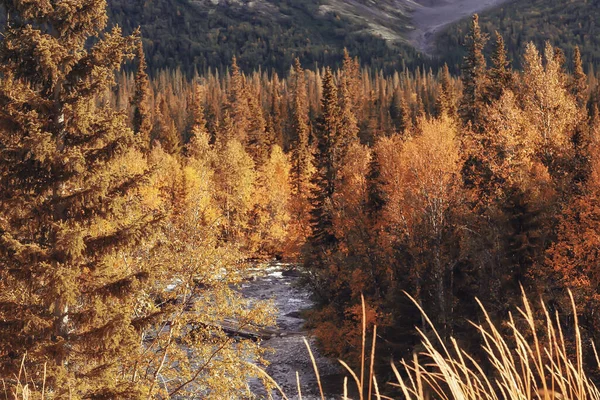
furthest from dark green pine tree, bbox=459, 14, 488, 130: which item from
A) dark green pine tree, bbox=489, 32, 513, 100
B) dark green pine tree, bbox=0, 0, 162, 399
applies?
dark green pine tree, bbox=0, 0, 162, 399

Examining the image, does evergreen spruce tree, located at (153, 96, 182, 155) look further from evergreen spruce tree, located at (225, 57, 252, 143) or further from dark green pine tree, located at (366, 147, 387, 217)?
dark green pine tree, located at (366, 147, 387, 217)

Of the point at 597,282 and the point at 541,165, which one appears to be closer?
the point at 597,282

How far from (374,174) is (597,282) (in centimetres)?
1687

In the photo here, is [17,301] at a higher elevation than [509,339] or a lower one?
higher

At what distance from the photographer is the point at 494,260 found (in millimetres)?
26547

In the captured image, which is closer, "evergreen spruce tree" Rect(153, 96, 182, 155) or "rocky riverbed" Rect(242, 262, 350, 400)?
"rocky riverbed" Rect(242, 262, 350, 400)

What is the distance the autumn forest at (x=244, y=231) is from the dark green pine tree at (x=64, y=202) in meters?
0.04

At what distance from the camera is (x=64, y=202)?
1200 cm

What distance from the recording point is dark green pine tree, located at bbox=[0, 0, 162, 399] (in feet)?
37.6

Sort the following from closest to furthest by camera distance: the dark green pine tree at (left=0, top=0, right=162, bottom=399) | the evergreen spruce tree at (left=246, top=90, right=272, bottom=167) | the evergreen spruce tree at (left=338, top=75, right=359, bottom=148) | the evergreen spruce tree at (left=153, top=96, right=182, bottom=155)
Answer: the dark green pine tree at (left=0, top=0, right=162, bottom=399)
the evergreen spruce tree at (left=338, top=75, right=359, bottom=148)
the evergreen spruce tree at (left=246, top=90, right=272, bottom=167)
the evergreen spruce tree at (left=153, top=96, right=182, bottom=155)

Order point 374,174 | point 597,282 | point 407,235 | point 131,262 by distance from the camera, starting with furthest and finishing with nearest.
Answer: point 374,174 < point 407,235 < point 597,282 < point 131,262

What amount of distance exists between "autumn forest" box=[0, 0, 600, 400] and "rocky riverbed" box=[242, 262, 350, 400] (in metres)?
1.14

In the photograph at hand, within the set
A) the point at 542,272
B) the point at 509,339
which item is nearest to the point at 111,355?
the point at 509,339

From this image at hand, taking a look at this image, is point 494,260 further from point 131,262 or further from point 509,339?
point 131,262
